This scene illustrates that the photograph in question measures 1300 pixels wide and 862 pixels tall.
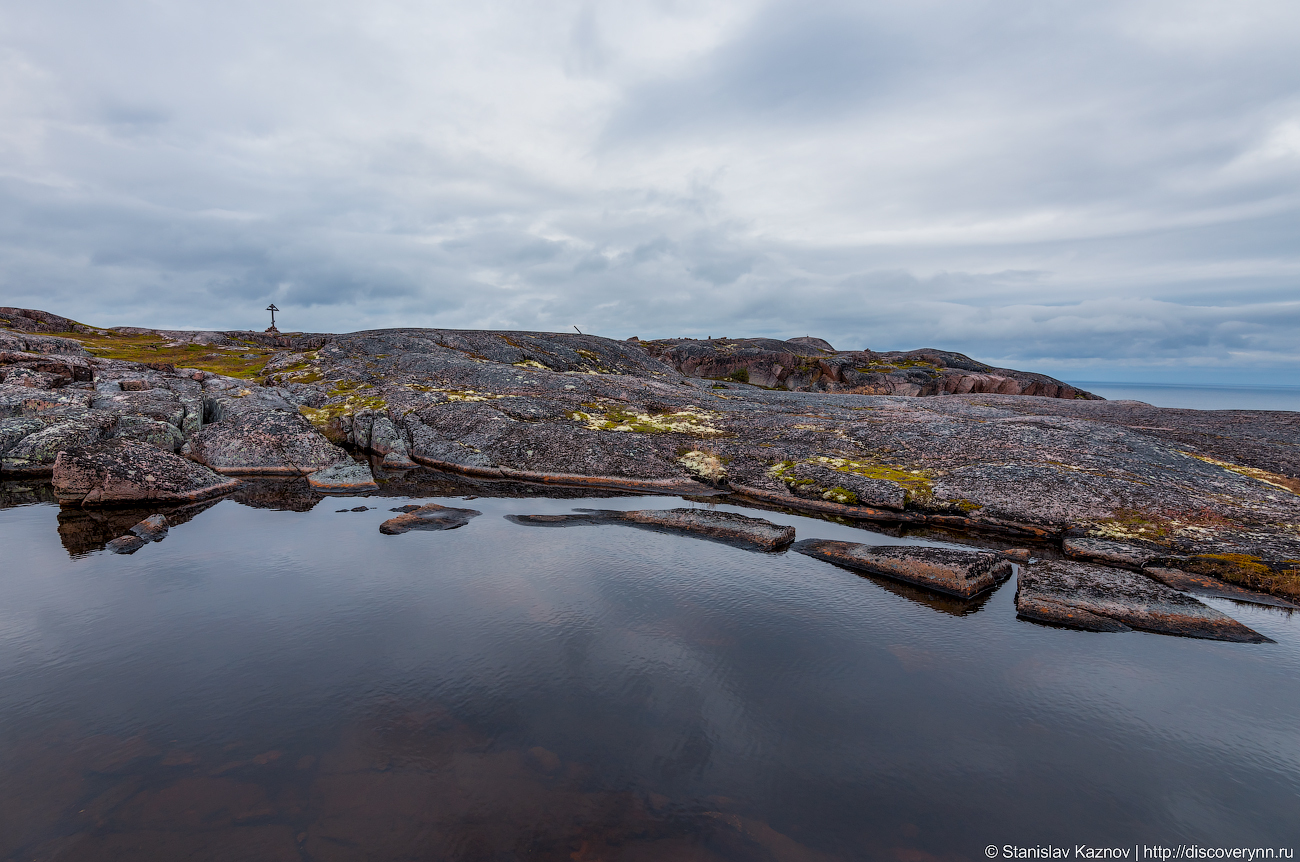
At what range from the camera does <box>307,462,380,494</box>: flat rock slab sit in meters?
35.0

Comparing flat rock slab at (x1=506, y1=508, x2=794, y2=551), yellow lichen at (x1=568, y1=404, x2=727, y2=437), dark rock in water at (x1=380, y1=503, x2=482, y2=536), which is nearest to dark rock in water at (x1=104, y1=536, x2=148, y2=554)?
dark rock in water at (x1=380, y1=503, x2=482, y2=536)

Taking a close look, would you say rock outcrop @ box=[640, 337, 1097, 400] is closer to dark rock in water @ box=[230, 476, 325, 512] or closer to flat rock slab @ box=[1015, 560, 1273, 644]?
dark rock in water @ box=[230, 476, 325, 512]

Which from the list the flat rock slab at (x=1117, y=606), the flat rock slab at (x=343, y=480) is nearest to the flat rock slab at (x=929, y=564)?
the flat rock slab at (x=1117, y=606)

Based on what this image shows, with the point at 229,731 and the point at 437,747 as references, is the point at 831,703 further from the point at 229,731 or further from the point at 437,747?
the point at 229,731

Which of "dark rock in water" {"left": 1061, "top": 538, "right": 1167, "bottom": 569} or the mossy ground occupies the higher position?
the mossy ground

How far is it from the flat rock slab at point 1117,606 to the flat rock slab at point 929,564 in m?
1.22

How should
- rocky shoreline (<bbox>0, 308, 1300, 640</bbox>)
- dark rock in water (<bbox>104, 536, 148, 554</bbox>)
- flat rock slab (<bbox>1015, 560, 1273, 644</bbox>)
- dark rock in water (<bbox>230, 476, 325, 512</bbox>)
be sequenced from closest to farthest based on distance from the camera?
flat rock slab (<bbox>1015, 560, 1273, 644</bbox>) < dark rock in water (<bbox>104, 536, 148, 554</bbox>) < rocky shoreline (<bbox>0, 308, 1300, 640</bbox>) < dark rock in water (<bbox>230, 476, 325, 512</bbox>)

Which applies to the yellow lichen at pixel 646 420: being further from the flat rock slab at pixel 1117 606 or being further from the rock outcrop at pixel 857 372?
the rock outcrop at pixel 857 372

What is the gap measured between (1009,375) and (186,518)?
106 m

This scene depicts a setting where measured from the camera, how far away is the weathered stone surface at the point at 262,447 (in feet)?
126

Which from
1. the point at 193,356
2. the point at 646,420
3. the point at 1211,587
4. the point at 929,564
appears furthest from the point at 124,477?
the point at 193,356

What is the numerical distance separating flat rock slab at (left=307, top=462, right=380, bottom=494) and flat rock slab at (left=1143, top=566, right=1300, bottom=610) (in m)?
40.3

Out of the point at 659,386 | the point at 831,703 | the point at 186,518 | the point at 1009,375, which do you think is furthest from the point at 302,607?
the point at 1009,375

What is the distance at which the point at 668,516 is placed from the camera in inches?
1140
